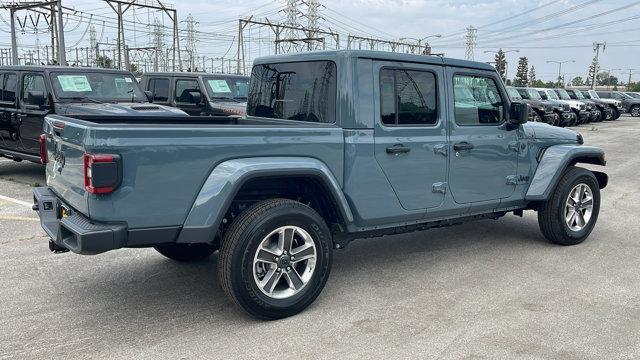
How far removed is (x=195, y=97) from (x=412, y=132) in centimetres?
794

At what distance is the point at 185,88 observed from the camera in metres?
12.3

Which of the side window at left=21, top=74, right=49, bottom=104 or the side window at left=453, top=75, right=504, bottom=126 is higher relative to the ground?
the side window at left=21, top=74, right=49, bottom=104

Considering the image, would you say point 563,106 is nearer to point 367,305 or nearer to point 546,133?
point 546,133

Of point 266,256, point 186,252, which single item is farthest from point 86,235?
point 186,252

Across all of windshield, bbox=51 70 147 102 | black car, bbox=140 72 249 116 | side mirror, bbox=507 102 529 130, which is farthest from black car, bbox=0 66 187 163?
side mirror, bbox=507 102 529 130

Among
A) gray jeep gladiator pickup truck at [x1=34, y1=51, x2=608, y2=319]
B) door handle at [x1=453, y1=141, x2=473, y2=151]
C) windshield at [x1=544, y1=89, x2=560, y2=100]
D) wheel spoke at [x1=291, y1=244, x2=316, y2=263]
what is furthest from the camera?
windshield at [x1=544, y1=89, x2=560, y2=100]

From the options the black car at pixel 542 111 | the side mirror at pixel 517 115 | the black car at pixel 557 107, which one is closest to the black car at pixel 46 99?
the side mirror at pixel 517 115

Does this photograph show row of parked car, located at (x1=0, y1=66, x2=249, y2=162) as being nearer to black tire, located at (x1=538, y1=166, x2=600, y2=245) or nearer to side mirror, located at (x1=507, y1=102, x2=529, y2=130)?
side mirror, located at (x1=507, y1=102, x2=529, y2=130)

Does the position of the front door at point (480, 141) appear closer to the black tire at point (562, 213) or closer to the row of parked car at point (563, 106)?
the black tire at point (562, 213)

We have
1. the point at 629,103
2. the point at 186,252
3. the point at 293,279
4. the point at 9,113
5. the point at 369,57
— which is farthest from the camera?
the point at 629,103

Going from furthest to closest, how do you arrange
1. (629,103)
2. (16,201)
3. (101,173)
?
(629,103) → (16,201) → (101,173)

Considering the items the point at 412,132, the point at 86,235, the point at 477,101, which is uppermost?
the point at 477,101

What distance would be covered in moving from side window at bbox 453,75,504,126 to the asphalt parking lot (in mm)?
1350

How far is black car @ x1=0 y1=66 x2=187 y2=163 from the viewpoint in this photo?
28.9ft
